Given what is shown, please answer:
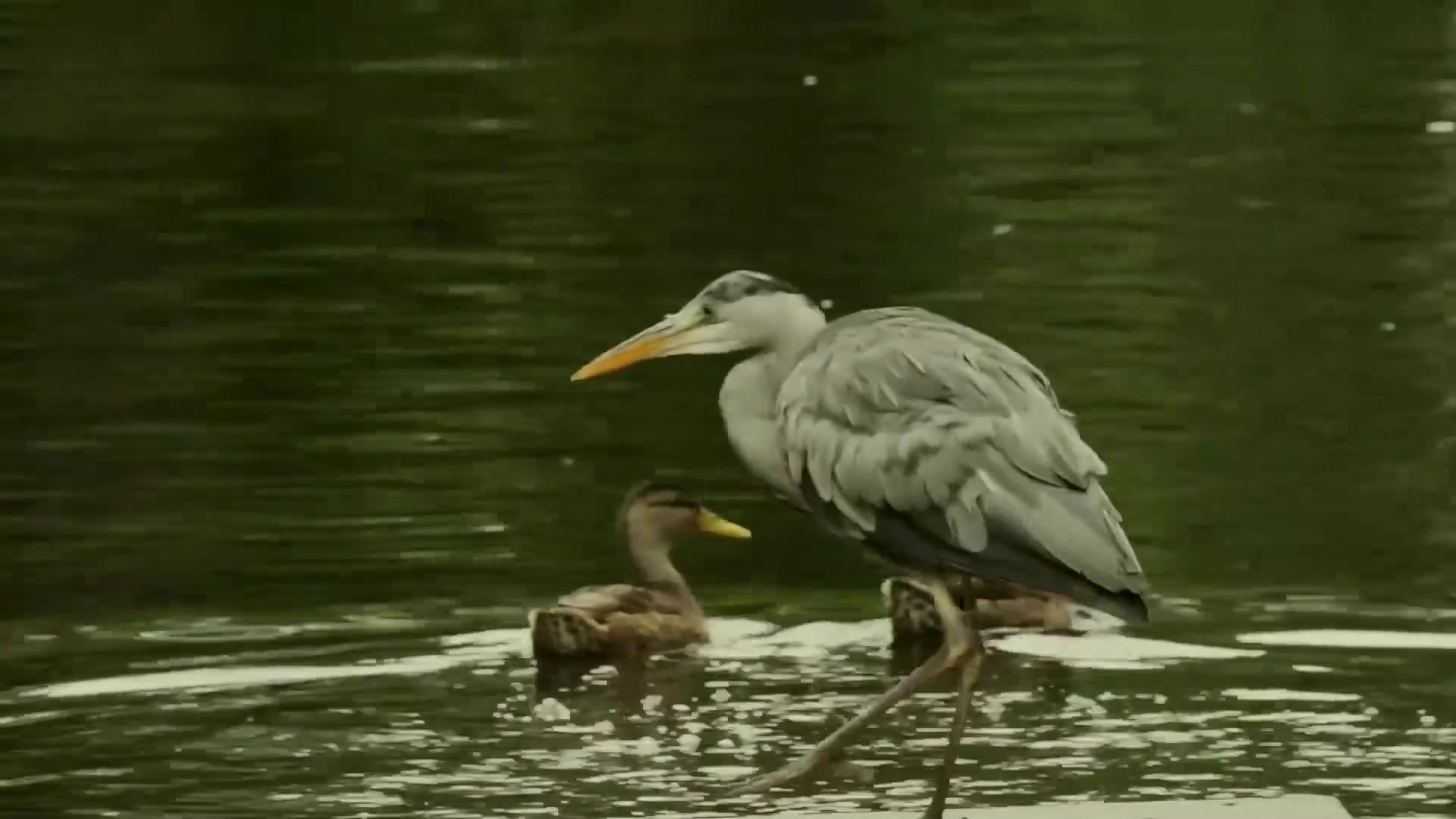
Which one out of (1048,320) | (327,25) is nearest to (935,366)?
(1048,320)

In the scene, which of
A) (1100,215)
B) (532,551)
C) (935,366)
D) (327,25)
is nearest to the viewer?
(935,366)

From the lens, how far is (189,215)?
22250 millimetres

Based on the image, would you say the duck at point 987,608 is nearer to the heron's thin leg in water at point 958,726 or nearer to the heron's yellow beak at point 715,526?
the heron's yellow beak at point 715,526

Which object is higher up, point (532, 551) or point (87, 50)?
point (87, 50)

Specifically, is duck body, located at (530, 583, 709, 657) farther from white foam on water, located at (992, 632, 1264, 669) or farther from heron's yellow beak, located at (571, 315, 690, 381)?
heron's yellow beak, located at (571, 315, 690, 381)

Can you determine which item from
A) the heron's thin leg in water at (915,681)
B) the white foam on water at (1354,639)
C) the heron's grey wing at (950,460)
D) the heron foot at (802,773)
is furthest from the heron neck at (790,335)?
the white foam on water at (1354,639)

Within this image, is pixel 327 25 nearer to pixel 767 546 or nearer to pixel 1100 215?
pixel 1100 215

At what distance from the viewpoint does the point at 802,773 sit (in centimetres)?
818

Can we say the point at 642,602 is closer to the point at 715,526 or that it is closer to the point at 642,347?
the point at 715,526

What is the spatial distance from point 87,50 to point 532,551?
22847 mm

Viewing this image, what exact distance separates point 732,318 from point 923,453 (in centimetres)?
74

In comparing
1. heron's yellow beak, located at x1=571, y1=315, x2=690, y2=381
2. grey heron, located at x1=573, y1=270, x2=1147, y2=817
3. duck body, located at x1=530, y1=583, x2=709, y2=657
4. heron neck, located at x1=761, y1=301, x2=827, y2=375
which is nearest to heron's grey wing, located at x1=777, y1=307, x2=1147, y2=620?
grey heron, located at x1=573, y1=270, x2=1147, y2=817

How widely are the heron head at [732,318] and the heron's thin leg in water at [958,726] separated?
0.87m

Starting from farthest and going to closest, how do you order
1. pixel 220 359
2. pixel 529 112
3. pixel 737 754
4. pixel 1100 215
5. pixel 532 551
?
pixel 529 112 < pixel 1100 215 < pixel 220 359 < pixel 532 551 < pixel 737 754
